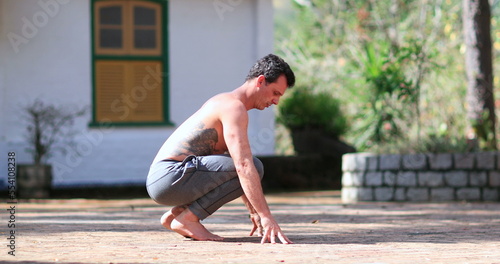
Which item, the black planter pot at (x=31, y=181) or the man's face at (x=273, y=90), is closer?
the man's face at (x=273, y=90)

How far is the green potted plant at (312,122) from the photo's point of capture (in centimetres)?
1334

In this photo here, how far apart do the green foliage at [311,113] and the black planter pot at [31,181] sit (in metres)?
4.20

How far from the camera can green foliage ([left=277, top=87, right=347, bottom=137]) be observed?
13.5m

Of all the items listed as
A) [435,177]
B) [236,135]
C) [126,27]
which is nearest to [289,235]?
[236,135]

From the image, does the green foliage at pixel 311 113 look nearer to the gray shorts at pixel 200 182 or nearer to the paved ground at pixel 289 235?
the paved ground at pixel 289 235

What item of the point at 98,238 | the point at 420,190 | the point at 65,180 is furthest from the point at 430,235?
the point at 65,180

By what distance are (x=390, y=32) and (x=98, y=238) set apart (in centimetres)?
1512

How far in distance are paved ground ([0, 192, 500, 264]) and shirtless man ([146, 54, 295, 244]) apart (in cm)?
20

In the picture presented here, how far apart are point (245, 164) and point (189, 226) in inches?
24.2

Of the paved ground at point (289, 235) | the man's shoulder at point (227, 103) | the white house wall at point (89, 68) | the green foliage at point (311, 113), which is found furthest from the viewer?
the green foliage at point (311, 113)

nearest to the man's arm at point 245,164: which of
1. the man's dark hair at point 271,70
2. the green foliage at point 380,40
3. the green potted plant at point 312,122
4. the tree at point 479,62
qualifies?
the man's dark hair at point 271,70

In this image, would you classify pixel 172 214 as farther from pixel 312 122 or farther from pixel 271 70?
pixel 312 122

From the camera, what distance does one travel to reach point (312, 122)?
13.5 meters

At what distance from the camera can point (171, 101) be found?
12.8 m
